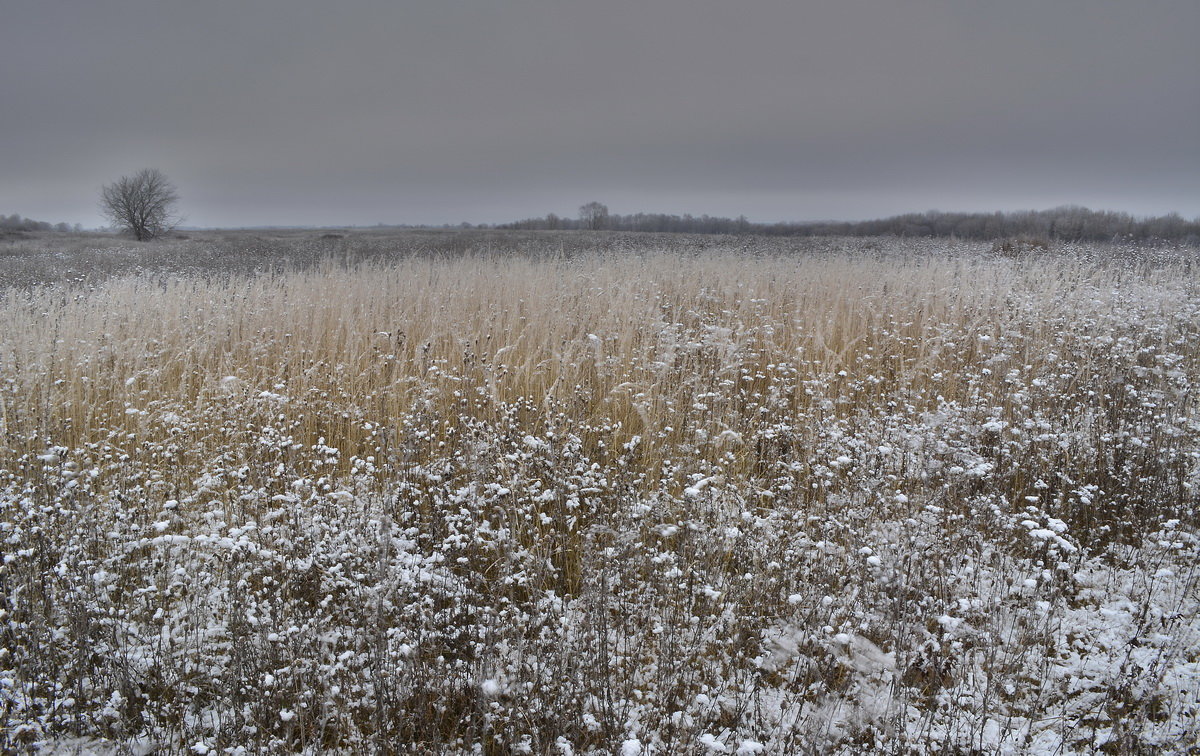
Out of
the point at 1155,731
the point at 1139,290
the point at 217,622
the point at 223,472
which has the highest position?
the point at 1139,290

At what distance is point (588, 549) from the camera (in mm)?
3066

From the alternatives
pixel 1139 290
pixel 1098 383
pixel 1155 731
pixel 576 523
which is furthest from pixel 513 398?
pixel 1139 290

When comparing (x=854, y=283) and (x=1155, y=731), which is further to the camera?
(x=854, y=283)

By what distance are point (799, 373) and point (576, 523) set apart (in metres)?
4.05

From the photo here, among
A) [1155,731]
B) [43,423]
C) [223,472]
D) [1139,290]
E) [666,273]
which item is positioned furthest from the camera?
[666,273]

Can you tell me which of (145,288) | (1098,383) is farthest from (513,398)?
(145,288)

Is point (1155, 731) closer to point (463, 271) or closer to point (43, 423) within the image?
point (43, 423)

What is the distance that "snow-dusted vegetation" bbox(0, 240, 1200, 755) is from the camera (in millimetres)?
2533

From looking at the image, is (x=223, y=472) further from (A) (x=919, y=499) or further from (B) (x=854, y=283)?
(B) (x=854, y=283)

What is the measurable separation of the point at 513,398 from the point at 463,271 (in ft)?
26.5

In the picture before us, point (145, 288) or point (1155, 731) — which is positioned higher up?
point (145, 288)

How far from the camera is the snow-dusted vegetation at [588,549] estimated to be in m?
2.53

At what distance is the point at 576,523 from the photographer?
418cm

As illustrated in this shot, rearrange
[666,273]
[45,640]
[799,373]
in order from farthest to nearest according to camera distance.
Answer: [666,273] → [799,373] → [45,640]
